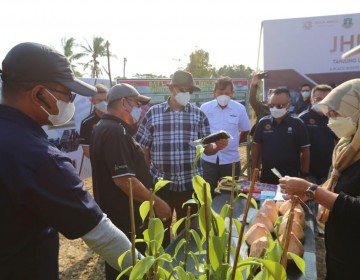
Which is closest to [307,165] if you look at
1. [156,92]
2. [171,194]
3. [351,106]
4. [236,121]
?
[236,121]

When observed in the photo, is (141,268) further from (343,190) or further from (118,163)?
(118,163)

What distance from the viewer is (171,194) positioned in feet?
9.46

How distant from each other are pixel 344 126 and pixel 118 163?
55.6 inches

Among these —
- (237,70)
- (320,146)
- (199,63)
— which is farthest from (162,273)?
(237,70)

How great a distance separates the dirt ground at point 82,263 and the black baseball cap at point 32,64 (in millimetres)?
2509

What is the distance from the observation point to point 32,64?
1.10 metres

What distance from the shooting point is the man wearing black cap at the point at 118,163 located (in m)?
2.06

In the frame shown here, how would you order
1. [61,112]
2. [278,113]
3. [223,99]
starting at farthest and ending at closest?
1. [223,99]
2. [278,113]
3. [61,112]

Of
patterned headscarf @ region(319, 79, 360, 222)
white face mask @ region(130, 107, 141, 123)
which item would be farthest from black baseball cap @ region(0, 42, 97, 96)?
patterned headscarf @ region(319, 79, 360, 222)

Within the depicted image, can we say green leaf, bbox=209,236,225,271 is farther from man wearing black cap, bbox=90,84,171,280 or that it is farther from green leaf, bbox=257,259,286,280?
man wearing black cap, bbox=90,84,171,280

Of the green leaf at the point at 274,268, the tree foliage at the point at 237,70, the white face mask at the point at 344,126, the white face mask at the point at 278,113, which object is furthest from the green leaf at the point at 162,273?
the tree foliage at the point at 237,70

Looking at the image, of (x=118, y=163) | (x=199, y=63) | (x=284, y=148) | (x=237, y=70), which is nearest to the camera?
(x=118, y=163)

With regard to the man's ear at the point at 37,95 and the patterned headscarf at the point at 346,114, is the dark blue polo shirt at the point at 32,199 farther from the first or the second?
the patterned headscarf at the point at 346,114

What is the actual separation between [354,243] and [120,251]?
1.16 m
